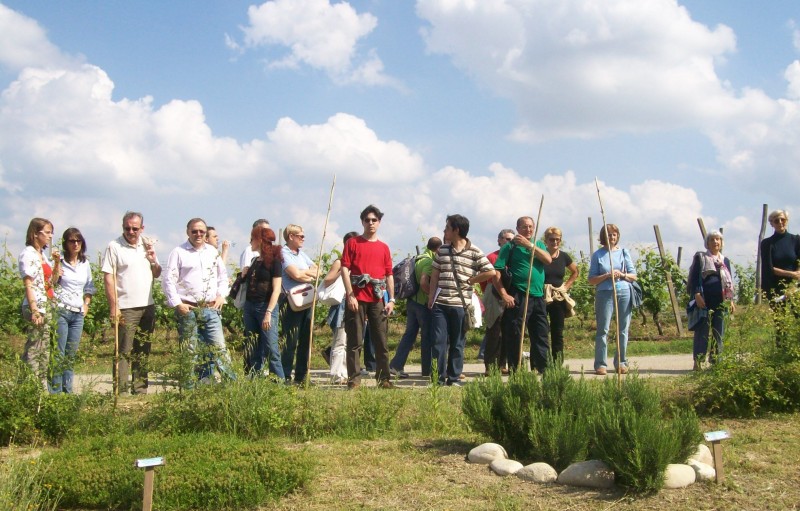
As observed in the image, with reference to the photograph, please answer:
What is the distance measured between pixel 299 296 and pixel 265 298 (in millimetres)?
489

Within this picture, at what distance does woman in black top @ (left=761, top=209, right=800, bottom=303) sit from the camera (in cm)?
891

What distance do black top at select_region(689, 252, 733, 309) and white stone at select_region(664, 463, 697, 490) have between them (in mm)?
5043

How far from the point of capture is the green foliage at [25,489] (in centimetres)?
417

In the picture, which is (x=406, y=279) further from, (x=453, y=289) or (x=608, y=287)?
(x=608, y=287)

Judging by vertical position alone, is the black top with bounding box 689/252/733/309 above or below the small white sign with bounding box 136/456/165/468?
above

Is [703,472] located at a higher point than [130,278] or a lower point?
lower

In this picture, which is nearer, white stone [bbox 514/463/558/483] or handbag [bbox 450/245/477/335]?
white stone [bbox 514/463/558/483]

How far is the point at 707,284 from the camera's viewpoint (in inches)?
370

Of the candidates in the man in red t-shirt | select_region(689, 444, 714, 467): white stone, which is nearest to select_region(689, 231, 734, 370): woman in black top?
the man in red t-shirt

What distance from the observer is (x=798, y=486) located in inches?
187

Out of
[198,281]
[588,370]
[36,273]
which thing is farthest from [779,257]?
[36,273]

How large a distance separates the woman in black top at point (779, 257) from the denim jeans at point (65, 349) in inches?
279

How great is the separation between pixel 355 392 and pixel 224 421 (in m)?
1.20

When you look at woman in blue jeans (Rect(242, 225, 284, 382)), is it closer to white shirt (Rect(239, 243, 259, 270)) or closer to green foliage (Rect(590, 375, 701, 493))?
white shirt (Rect(239, 243, 259, 270))
